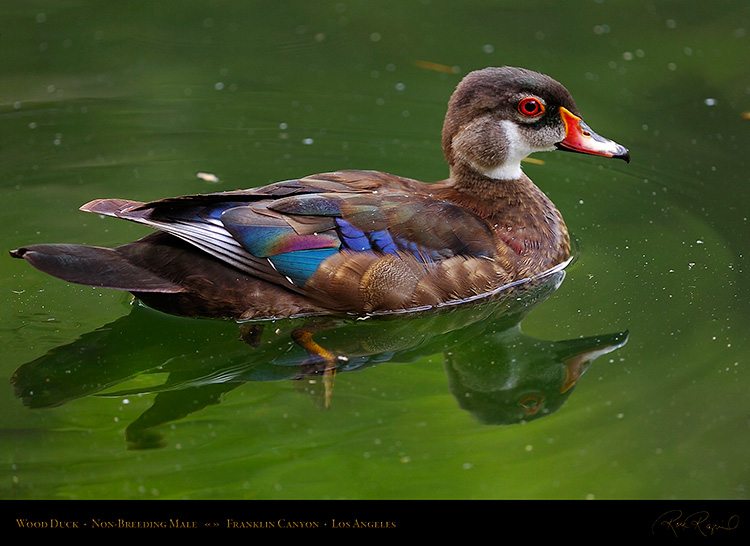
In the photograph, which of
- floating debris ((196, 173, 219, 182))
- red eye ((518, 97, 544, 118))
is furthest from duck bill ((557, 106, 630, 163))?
floating debris ((196, 173, 219, 182))

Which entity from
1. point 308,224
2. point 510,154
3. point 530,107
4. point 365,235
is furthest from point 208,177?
point 530,107

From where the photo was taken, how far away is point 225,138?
7961mm

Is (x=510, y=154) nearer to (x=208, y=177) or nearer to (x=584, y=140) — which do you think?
(x=584, y=140)

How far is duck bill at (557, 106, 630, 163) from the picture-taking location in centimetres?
616

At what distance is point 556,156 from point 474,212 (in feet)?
7.13

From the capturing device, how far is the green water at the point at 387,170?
14.9ft

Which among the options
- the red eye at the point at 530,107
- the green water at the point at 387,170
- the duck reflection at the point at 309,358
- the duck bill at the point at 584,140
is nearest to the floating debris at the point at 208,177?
the green water at the point at 387,170

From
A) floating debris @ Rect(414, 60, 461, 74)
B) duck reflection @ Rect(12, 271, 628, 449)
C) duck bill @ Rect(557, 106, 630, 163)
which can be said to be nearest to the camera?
duck reflection @ Rect(12, 271, 628, 449)

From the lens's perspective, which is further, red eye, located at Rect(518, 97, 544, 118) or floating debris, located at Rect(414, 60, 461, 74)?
floating debris, located at Rect(414, 60, 461, 74)

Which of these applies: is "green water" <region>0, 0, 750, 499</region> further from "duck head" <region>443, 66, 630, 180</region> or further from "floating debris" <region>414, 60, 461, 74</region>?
"duck head" <region>443, 66, 630, 180</region>

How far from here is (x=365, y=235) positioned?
18.2ft

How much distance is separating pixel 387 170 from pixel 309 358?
2569mm

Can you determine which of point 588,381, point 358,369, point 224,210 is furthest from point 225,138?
point 588,381

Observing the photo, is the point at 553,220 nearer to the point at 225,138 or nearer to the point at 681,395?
the point at 681,395
